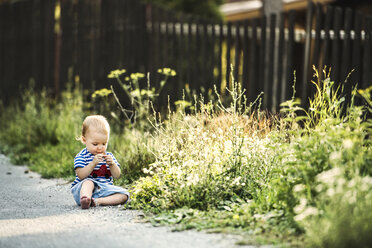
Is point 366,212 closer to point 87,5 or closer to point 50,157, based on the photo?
point 50,157

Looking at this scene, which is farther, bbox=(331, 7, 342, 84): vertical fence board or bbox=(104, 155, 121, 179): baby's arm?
bbox=(331, 7, 342, 84): vertical fence board

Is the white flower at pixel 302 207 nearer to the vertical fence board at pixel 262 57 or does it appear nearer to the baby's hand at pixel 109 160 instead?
the baby's hand at pixel 109 160

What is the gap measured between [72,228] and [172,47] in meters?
4.95

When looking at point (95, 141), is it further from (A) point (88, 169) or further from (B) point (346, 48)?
(B) point (346, 48)

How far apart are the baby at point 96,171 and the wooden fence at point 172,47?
2.92m

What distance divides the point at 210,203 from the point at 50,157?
3.41 meters

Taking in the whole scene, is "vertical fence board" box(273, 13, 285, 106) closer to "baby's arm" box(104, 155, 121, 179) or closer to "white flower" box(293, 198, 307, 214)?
"baby's arm" box(104, 155, 121, 179)

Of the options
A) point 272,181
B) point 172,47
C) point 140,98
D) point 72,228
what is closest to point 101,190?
point 72,228

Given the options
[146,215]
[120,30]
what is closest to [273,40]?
[120,30]

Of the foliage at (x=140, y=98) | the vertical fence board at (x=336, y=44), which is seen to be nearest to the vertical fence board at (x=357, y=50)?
the vertical fence board at (x=336, y=44)

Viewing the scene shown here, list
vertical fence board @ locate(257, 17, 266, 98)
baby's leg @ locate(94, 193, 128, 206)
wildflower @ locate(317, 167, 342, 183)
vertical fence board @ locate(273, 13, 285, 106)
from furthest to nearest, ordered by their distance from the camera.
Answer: vertical fence board @ locate(257, 17, 266, 98) → vertical fence board @ locate(273, 13, 285, 106) → baby's leg @ locate(94, 193, 128, 206) → wildflower @ locate(317, 167, 342, 183)

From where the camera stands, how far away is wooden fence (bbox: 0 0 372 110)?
21.4ft

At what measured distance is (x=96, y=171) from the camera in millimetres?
4785

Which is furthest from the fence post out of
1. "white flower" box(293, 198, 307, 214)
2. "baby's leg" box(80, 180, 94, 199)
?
"white flower" box(293, 198, 307, 214)
